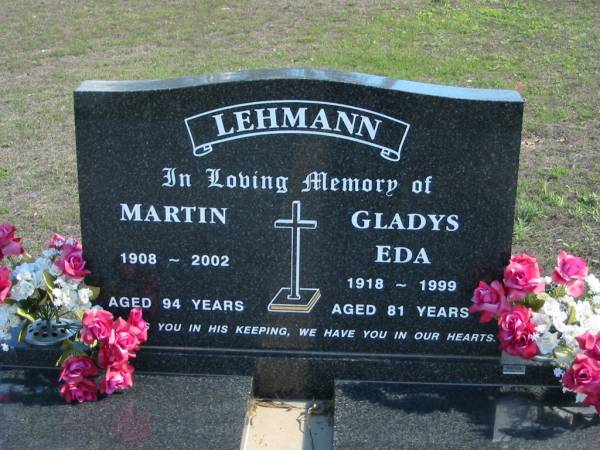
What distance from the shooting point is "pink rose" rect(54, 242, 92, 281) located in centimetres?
424

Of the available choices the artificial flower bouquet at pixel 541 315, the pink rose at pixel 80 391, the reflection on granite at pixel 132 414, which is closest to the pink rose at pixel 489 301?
the artificial flower bouquet at pixel 541 315

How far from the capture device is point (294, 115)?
4.08m

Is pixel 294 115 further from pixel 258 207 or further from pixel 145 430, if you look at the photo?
pixel 145 430

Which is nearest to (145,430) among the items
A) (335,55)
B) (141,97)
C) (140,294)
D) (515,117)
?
(140,294)

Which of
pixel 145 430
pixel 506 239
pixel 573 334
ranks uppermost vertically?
pixel 506 239

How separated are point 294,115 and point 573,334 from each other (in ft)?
5.08

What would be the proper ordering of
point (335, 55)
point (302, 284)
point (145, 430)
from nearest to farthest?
point (145, 430)
point (302, 284)
point (335, 55)

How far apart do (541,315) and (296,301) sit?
110 centimetres

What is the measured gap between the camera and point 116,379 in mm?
4152

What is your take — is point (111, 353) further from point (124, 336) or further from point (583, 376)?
point (583, 376)

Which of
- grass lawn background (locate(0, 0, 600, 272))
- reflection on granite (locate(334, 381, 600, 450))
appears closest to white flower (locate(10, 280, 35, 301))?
reflection on granite (locate(334, 381, 600, 450))

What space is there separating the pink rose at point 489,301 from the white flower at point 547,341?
0.19 metres

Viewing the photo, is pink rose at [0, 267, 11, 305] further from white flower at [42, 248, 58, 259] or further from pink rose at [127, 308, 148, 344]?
pink rose at [127, 308, 148, 344]

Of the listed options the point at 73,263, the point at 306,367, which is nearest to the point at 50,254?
the point at 73,263
